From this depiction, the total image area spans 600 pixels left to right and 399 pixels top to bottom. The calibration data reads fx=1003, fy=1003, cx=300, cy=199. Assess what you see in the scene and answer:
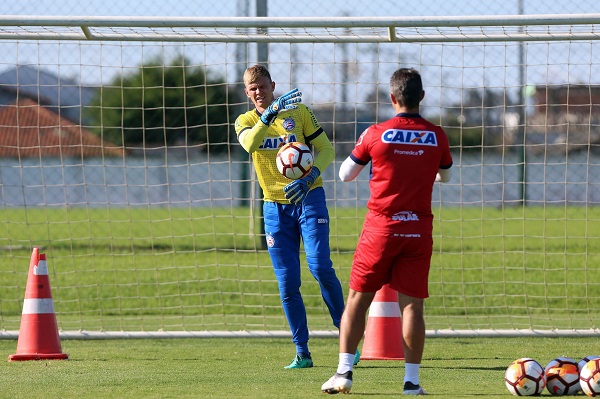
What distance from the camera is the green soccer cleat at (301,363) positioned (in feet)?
22.9

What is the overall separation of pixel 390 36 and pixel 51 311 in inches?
141

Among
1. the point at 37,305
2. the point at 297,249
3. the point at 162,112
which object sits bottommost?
the point at 37,305

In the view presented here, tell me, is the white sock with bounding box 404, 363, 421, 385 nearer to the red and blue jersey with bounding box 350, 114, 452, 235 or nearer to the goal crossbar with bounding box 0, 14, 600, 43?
the red and blue jersey with bounding box 350, 114, 452, 235

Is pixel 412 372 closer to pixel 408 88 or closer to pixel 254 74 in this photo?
pixel 408 88

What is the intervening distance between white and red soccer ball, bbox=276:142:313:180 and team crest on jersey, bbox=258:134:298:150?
0.29 metres

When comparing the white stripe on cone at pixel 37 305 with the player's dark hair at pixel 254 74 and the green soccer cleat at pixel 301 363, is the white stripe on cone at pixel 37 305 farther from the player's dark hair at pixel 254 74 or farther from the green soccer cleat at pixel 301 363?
the player's dark hair at pixel 254 74

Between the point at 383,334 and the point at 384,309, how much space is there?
0.19 metres

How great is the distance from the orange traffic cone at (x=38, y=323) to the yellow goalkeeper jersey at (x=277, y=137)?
1.88m

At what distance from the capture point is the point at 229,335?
880 centimetres

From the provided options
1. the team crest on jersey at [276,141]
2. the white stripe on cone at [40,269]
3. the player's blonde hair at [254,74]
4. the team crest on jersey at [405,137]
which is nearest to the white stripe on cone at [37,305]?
the white stripe on cone at [40,269]

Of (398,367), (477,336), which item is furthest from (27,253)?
(398,367)

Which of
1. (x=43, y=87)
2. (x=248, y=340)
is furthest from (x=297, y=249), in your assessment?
(x=43, y=87)

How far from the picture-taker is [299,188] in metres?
6.72

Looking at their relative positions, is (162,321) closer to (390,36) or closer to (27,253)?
(390,36)
